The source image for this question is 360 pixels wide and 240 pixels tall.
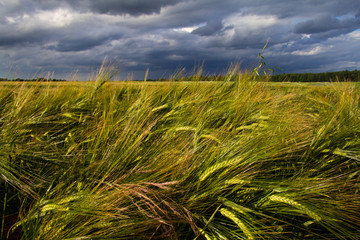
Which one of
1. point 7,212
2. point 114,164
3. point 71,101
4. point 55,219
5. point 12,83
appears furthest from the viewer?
point 12,83

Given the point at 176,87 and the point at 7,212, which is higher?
the point at 176,87

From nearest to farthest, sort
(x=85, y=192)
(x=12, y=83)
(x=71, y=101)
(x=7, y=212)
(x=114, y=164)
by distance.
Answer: (x=85, y=192) → (x=114, y=164) → (x=7, y=212) → (x=71, y=101) → (x=12, y=83)

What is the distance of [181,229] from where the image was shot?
124 cm

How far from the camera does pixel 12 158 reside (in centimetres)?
167

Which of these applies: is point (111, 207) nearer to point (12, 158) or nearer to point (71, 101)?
point (12, 158)

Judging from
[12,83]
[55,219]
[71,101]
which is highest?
[12,83]

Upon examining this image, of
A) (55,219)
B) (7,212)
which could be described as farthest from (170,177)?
(7,212)

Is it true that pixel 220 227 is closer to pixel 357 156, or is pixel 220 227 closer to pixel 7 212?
pixel 357 156

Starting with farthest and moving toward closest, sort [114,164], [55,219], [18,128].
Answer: [18,128]
[114,164]
[55,219]

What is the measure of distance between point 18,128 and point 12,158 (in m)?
0.49

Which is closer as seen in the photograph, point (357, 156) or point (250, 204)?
point (250, 204)

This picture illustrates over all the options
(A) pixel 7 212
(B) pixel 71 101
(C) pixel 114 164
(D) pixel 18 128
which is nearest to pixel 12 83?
(B) pixel 71 101

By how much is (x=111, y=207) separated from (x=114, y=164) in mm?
278

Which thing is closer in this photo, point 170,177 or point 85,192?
point 85,192
